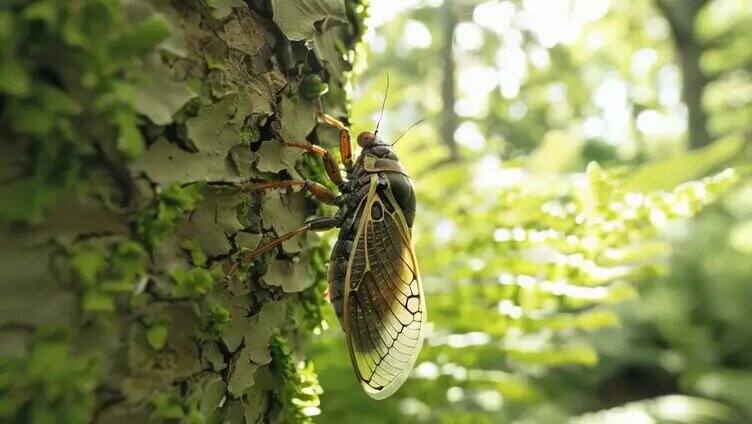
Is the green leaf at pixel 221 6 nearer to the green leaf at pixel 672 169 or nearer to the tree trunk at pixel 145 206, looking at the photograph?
the tree trunk at pixel 145 206

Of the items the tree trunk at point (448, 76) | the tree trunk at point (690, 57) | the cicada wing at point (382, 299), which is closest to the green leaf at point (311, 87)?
the cicada wing at point (382, 299)

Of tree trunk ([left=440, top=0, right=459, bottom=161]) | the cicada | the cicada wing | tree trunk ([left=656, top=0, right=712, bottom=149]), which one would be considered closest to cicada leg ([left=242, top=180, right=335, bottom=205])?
the cicada

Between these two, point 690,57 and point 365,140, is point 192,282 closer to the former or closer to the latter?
point 365,140

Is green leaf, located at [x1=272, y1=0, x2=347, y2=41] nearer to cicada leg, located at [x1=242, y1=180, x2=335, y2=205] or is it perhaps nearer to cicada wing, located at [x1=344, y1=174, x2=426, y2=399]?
cicada leg, located at [x1=242, y1=180, x2=335, y2=205]

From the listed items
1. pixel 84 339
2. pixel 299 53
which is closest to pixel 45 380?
pixel 84 339

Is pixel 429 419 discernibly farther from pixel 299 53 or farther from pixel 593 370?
pixel 593 370

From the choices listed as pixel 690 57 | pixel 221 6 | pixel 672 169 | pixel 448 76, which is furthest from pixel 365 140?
pixel 690 57
